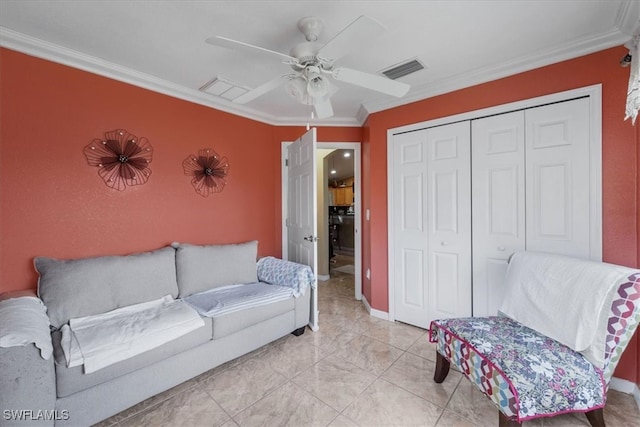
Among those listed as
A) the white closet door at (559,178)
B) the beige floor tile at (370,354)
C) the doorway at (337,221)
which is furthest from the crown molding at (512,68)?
the beige floor tile at (370,354)

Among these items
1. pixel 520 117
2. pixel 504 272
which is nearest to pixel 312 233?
pixel 504 272

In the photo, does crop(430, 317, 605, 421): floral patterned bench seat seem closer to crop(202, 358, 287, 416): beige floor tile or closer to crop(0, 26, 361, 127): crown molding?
crop(202, 358, 287, 416): beige floor tile

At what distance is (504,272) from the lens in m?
2.27

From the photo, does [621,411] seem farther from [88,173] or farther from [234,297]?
[88,173]

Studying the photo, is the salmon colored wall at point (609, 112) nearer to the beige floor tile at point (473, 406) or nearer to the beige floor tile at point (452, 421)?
the beige floor tile at point (473, 406)

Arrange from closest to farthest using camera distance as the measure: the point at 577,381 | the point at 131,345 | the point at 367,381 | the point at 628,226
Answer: the point at 577,381 < the point at 131,345 < the point at 628,226 < the point at 367,381

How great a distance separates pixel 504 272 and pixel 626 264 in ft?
2.29

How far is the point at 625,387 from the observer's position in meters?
1.81

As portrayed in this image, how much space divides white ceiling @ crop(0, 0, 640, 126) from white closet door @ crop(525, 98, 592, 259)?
448 millimetres

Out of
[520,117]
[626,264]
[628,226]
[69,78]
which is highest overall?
[69,78]

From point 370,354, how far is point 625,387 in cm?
169

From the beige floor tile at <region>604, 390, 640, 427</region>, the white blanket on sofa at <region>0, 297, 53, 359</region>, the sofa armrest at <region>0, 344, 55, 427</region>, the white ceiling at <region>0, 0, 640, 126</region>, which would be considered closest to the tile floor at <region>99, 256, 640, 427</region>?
the beige floor tile at <region>604, 390, 640, 427</region>

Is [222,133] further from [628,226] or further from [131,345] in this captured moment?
[628,226]

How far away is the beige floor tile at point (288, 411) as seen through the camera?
1563 mm
